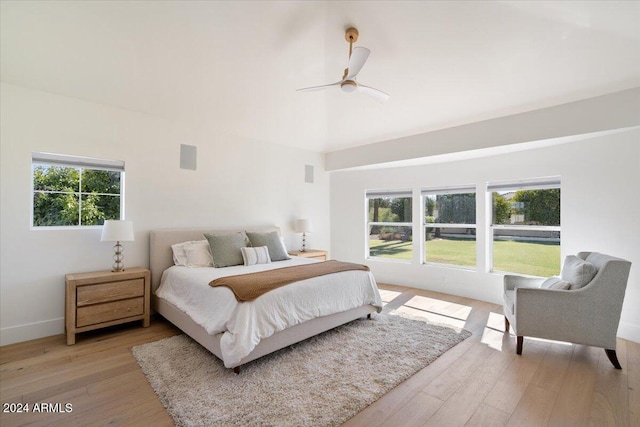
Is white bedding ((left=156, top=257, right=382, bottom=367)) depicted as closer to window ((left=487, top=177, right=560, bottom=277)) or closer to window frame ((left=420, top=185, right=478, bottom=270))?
window frame ((left=420, top=185, right=478, bottom=270))

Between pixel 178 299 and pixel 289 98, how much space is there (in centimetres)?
314

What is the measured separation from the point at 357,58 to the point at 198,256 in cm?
290

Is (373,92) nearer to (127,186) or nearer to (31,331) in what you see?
(127,186)

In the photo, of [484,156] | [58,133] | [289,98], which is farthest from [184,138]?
[484,156]

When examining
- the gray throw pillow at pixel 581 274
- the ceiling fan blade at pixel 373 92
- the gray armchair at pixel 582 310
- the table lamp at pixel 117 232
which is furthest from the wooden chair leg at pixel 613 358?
the table lamp at pixel 117 232

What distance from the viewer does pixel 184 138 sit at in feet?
13.8

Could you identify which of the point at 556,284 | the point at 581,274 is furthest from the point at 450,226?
the point at 581,274

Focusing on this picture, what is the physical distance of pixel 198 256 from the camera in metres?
3.77

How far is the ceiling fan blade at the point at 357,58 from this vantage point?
2.70 metres

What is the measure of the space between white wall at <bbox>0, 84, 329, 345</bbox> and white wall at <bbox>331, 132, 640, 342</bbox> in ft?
8.57

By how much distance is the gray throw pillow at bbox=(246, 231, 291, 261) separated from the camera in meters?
4.21

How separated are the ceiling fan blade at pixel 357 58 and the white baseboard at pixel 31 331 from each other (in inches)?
161

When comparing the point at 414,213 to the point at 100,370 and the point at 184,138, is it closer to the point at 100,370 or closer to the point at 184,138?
the point at 184,138

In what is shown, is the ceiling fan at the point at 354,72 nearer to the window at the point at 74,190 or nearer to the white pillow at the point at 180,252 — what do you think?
the white pillow at the point at 180,252
